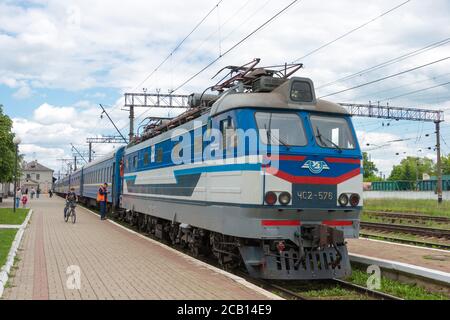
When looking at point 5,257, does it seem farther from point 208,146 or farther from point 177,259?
point 208,146

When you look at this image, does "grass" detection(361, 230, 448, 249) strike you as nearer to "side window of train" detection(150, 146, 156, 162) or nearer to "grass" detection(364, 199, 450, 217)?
"side window of train" detection(150, 146, 156, 162)

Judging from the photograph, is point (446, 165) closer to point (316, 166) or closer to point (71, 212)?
point (71, 212)

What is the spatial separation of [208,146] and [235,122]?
1.25 m

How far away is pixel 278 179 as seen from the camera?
875 cm

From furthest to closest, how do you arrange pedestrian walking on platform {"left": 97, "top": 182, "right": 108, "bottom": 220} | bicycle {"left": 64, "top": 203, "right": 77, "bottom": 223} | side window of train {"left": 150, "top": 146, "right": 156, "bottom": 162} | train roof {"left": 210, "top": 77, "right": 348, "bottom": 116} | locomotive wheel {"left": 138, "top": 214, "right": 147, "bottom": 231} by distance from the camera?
pedestrian walking on platform {"left": 97, "top": 182, "right": 108, "bottom": 220}
bicycle {"left": 64, "top": 203, "right": 77, "bottom": 223}
locomotive wheel {"left": 138, "top": 214, "right": 147, "bottom": 231}
side window of train {"left": 150, "top": 146, "right": 156, "bottom": 162}
train roof {"left": 210, "top": 77, "right": 348, "bottom": 116}

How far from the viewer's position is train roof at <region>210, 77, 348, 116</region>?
9.14 meters

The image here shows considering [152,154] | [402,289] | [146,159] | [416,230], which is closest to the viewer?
[402,289]

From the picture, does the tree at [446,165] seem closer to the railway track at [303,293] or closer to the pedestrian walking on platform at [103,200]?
the pedestrian walking on platform at [103,200]

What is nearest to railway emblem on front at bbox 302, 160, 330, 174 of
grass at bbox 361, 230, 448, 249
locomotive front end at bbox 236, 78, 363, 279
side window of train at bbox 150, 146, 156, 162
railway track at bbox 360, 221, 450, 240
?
locomotive front end at bbox 236, 78, 363, 279

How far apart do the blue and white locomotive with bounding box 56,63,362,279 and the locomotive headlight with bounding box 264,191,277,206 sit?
0.02 metres

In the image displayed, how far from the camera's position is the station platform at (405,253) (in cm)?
1074

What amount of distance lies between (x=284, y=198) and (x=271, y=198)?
0.79 feet

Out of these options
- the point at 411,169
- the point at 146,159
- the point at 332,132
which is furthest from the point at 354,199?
the point at 411,169
